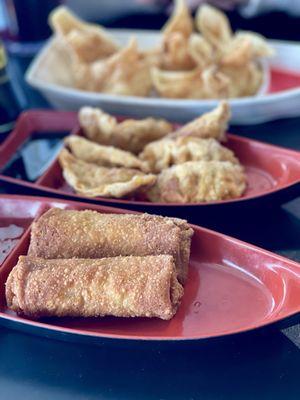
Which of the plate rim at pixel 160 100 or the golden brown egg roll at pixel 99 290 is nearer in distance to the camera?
the golden brown egg roll at pixel 99 290

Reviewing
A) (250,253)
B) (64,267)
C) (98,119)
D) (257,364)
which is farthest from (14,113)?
(257,364)

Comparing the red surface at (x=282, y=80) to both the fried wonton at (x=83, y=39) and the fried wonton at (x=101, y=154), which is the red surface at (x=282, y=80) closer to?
the fried wonton at (x=83, y=39)

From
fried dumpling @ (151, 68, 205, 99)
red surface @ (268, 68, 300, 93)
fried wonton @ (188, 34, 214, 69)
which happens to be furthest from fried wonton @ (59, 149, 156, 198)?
red surface @ (268, 68, 300, 93)

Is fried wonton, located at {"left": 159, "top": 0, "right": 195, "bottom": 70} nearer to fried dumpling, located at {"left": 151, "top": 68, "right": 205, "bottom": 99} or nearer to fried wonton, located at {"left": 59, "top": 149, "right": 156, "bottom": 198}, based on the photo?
fried dumpling, located at {"left": 151, "top": 68, "right": 205, "bottom": 99}

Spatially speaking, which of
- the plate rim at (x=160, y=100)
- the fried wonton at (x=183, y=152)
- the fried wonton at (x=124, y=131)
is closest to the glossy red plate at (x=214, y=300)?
the fried wonton at (x=183, y=152)

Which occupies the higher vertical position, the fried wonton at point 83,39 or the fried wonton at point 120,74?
the fried wonton at point 83,39

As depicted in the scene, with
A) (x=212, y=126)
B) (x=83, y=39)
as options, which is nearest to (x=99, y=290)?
(x=212, y=126)

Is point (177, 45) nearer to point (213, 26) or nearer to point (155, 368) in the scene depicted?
point (213, 26)
